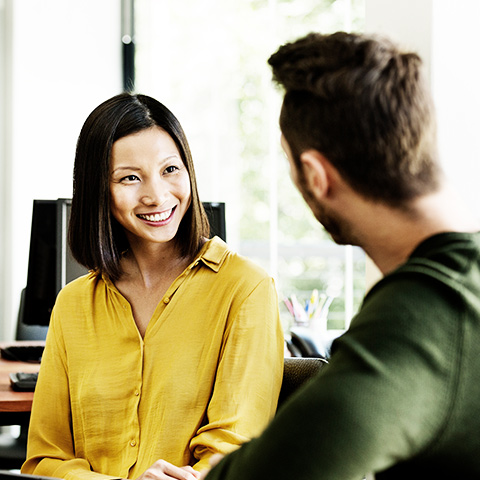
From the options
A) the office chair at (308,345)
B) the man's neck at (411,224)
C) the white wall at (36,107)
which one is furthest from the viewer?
the white wall at (36,107)

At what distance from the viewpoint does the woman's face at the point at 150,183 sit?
1.64m

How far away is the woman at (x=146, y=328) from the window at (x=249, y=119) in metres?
2.31

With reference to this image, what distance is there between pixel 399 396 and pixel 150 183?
1068 millimetres

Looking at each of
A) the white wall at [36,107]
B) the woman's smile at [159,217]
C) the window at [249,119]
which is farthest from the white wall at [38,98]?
the woman's smile at [159,217]

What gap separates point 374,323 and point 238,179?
373cm

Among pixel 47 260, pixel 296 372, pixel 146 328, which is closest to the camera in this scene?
pixel 296 372

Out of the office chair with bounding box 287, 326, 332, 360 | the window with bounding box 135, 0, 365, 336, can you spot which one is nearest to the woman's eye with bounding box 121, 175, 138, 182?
the office chair with bounding box 287, 326, 332, 360

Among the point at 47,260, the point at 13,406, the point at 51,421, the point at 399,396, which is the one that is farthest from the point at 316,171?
the point at 47,260

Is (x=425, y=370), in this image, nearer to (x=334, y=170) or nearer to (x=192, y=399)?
(x=334, y=170)

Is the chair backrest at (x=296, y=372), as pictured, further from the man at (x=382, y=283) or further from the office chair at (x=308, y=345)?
the office chair at (x=308, y=345)

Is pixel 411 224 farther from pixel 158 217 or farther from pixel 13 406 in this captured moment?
pixel 13 406

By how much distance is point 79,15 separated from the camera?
4527mm

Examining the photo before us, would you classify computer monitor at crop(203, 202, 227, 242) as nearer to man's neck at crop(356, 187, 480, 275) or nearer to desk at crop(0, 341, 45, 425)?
desk at crop(0, 341, 45, 425)

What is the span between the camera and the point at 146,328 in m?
1.61
